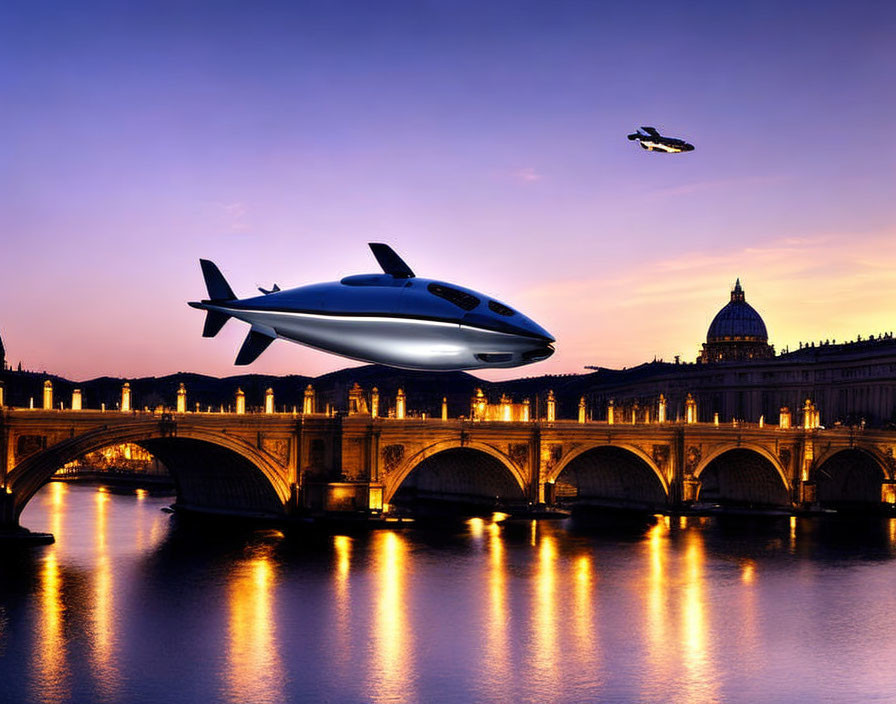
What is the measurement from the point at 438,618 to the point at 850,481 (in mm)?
118649

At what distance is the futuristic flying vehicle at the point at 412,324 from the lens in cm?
1437

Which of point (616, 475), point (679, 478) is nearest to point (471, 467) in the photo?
point (616, 475)

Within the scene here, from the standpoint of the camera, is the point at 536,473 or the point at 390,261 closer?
the point at 390,261

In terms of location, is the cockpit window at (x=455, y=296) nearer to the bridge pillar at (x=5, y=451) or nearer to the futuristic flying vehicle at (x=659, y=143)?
the futuristic flying vehicle at (x=659, y=143)

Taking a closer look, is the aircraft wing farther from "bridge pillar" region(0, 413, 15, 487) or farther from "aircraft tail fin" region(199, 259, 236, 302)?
"bridge pillar" region(0, 413, 15, 487)

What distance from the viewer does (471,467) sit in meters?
150

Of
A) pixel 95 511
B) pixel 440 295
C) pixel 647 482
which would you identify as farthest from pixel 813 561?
pixel 440 295

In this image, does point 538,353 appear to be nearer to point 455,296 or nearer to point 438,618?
point 455,296

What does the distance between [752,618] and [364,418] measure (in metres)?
51.0

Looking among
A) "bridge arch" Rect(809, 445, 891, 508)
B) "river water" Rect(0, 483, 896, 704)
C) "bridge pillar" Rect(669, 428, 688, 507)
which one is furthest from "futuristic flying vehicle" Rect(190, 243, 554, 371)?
"bridge arch" Rect(809, 445, 891, 508)

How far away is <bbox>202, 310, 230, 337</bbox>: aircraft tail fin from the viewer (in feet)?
56.9

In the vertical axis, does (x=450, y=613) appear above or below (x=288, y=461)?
below

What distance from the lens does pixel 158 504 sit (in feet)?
523

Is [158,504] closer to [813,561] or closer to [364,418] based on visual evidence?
[364,418]
